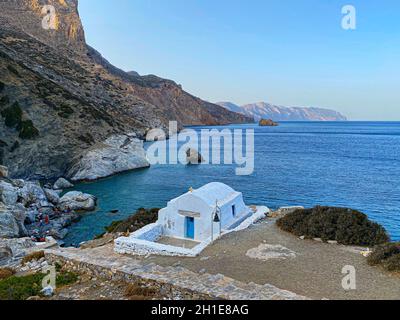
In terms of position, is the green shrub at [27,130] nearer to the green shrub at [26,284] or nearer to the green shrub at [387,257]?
the green shrub at [26,284]

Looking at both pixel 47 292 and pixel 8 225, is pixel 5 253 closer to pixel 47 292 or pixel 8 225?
pixel 47 292

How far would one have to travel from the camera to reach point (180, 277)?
1178 centimetres

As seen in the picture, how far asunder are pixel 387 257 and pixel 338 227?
10.8 feet

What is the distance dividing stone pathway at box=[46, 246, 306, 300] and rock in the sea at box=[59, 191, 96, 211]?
18.7m

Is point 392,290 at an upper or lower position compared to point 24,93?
lower

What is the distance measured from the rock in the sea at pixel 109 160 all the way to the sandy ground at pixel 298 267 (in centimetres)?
3595

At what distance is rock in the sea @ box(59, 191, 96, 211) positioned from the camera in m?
33.5

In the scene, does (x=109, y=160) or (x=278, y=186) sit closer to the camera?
(x=278, y=186)

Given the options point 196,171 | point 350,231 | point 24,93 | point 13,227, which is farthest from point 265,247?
point 24,93

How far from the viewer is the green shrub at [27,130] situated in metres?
49.8

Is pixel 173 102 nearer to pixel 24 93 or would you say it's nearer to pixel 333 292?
pixel 24 93

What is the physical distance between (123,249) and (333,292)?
908 centimetres

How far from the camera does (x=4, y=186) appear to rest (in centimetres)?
3083

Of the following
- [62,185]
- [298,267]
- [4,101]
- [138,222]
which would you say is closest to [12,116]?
[4,101]
